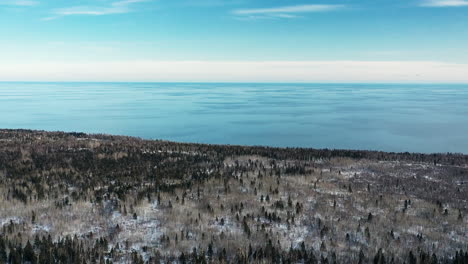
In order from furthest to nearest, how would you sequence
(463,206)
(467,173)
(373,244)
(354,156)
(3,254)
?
(354,156), (467,173), (463,206), (373,244), (3,254)

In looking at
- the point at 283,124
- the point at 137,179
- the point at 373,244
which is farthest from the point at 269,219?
the point at 283,124

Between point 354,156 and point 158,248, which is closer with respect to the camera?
point 158,248

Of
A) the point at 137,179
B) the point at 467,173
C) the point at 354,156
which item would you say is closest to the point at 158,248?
the point at 137,179

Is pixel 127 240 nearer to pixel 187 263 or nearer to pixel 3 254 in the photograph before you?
pixel 187 263

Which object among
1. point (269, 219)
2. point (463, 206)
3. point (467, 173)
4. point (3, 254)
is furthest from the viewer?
point (467, 173)

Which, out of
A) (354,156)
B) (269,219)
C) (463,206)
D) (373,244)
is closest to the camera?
(373,244)

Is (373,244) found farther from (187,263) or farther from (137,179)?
(137,179)
